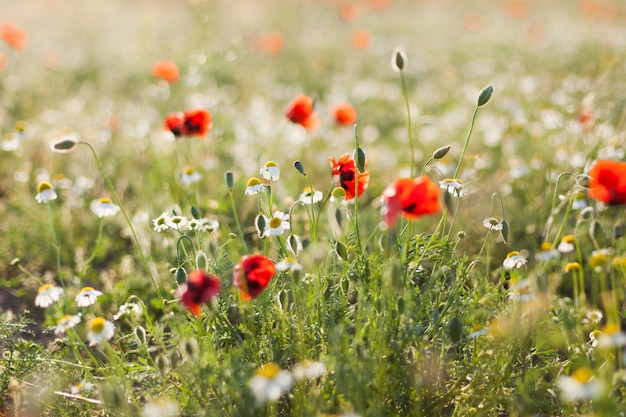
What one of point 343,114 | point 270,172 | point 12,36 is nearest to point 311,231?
point 270,172

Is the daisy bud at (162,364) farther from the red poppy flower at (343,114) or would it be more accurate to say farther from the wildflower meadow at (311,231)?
the red poppy flower at (343,114)

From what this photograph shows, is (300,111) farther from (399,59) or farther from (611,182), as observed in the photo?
(611,182)

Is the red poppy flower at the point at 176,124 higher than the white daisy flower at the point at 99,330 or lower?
higher

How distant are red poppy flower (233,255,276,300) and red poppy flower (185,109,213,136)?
1.14 metres

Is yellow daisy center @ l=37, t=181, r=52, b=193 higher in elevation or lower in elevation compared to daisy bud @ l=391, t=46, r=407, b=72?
lower

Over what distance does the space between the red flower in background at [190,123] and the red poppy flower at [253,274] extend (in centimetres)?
114

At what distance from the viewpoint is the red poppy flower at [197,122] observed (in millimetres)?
2666

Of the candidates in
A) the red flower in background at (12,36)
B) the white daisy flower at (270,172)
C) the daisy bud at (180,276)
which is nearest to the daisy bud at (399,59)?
the white daisy flower at (270,172)

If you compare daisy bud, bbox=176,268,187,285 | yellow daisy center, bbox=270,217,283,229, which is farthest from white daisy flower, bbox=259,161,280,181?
daisy bud, bbox=176,268,187,285

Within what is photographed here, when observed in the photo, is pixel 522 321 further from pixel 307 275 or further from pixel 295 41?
pixel 295 41

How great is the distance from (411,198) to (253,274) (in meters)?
0.48

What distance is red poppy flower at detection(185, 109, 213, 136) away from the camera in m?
2.67

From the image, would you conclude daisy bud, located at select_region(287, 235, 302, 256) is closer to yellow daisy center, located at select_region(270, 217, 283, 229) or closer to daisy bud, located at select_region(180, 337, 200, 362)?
yellow daisy center, located at select_region(270, 217, 283, 229)

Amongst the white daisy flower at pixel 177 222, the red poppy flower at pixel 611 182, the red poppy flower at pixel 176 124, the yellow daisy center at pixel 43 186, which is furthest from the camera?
the red poppy flower at pixel 176 124
